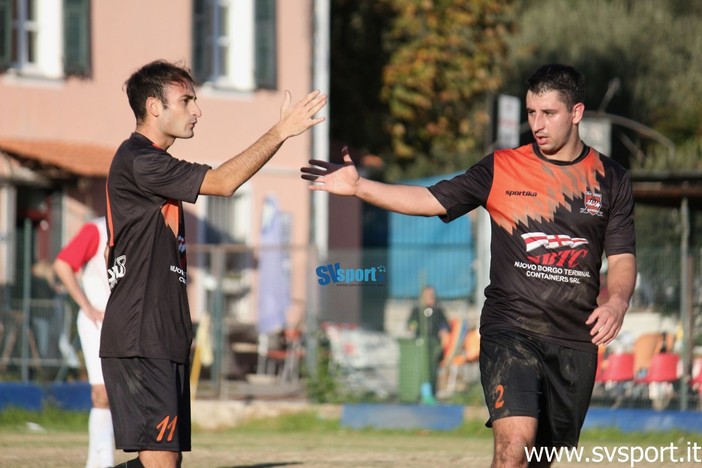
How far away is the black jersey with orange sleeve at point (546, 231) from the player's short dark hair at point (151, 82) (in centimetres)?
140

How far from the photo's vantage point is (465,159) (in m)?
37.3

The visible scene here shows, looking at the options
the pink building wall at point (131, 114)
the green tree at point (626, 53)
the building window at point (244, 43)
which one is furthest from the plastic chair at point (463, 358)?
the green tree at point (626, 53)

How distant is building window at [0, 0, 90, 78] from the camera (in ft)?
78.1

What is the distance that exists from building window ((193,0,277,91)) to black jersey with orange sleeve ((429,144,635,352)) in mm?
19373

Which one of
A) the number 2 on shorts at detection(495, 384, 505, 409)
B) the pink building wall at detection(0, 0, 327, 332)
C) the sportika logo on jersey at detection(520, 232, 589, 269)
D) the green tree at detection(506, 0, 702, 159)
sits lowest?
the number 2 on shorts at detection(495, 384, 505, 409)

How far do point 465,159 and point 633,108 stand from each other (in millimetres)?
5266

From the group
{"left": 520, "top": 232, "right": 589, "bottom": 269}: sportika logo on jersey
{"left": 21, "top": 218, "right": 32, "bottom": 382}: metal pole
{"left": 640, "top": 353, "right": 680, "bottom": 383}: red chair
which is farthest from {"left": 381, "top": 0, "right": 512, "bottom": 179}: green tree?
{"left": 520, "top": 232, "right": 589, "bottom": 269}: sportika logo on jersey

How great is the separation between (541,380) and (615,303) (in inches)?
20.3

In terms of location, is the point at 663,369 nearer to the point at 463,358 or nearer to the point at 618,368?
the point at 618,368

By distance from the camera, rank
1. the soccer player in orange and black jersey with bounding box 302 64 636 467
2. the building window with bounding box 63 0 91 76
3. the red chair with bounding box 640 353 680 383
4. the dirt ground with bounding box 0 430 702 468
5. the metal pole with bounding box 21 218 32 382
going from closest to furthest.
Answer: the soccer player in orange and black jersey with bounding box 302 64 636 467, the dirt ground with bounding box 0 430 702 468, the red chair with bounding box 640 353 680 383, the metal pole with bounding box 21 218 32 382, the building window with bounding box 63 0 91 76

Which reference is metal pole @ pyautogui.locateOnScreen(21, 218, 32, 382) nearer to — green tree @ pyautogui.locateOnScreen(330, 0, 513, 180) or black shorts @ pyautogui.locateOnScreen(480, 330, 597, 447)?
green tree @ pyautogui.locateOnScreen(330, 0, 513, 180)

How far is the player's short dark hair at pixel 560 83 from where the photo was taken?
736 centimetres

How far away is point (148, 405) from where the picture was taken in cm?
702

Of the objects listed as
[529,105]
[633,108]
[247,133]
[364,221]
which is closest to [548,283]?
[529,105]
